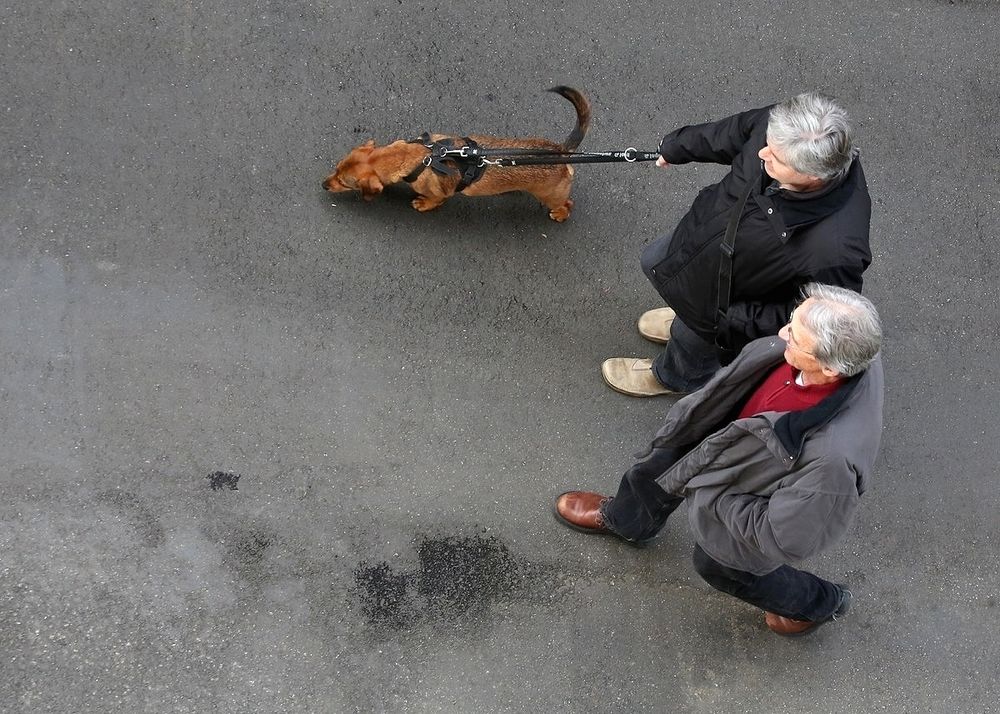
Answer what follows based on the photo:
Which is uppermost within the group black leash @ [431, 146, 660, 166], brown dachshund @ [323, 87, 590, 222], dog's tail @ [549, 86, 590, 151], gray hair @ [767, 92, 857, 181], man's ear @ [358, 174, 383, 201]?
gray hair @ [767, 92, 857, 181]

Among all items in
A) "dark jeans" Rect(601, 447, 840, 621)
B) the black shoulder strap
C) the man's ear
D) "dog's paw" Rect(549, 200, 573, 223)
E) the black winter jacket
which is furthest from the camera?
"dog's paw" Rect(549, 200, 573, 223)

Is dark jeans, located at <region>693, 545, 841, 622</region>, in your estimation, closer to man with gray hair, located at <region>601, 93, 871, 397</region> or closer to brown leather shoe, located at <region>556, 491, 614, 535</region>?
brown leather shoe, located at <region>556, 491, 614, 535</region>

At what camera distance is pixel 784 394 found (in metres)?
2.76

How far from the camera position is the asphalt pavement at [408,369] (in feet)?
12.3

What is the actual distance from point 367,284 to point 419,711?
6.92 feet

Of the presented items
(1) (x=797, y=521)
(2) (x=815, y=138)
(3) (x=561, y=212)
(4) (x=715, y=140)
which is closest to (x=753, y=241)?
(2) (x=815, y=138)

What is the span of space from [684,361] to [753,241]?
111 centimetres

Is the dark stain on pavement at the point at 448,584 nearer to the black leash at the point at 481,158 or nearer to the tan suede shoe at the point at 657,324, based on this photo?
the tan suede shoe at the point at 657,324

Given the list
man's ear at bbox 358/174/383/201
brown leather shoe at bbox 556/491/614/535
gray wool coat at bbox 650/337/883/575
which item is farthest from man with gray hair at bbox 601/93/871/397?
man's ear at bbox 358/174/383/201

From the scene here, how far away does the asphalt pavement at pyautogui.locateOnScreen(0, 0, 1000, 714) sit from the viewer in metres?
3.75

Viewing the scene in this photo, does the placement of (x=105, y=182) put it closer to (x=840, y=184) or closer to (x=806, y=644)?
(x=840, y=184)

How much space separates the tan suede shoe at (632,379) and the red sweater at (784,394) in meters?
1.31

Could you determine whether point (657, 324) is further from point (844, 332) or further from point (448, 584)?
point (844, 332)

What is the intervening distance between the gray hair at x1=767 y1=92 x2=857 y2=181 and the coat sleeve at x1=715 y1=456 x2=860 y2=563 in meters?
1.09
